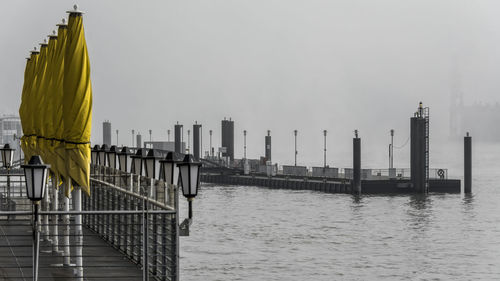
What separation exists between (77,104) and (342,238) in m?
30.4

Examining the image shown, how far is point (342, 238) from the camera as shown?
4222 cm

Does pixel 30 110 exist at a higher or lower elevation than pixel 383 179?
higher

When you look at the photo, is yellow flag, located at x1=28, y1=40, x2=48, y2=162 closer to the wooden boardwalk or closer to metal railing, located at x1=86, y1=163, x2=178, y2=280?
metal railing, located at x1=86, y1=163, x2=178, y2=280

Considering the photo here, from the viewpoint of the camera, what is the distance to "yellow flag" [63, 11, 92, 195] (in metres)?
13.1

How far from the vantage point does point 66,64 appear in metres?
13.2

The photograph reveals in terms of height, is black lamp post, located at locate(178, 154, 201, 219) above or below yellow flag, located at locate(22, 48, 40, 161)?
below

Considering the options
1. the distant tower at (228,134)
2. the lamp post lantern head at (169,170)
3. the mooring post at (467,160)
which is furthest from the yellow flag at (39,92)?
the distant tower at (228,134)

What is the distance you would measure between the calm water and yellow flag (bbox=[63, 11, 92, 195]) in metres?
15.9

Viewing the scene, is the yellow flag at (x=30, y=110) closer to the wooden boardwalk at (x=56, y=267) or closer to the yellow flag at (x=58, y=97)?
the wooden boardwalk at (x=56, y=267)

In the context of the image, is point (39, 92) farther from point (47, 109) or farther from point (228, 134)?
point (228, 134)

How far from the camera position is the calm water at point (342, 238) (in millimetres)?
31328

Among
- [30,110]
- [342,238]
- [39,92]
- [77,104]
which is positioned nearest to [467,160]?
[342,238]

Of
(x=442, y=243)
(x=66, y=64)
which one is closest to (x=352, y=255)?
(x=442, y=243)

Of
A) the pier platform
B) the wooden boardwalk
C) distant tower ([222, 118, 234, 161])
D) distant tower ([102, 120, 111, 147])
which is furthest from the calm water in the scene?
distant tower ([102, 120, 111, 147])
